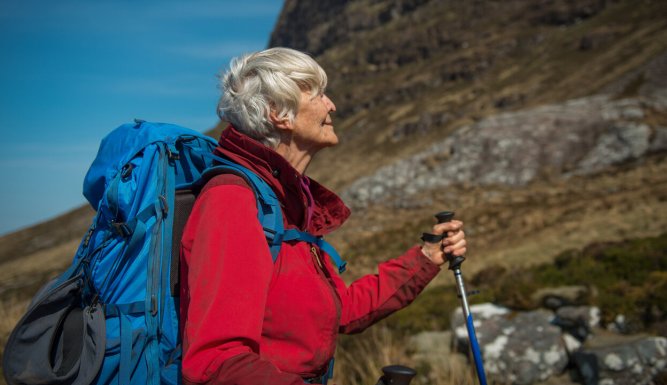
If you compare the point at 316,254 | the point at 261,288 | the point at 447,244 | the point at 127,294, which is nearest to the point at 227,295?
the point at 261,288

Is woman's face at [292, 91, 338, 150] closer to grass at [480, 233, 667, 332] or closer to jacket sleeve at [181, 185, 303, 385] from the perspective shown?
jacket sleeve at [181, 185, 303, 385]

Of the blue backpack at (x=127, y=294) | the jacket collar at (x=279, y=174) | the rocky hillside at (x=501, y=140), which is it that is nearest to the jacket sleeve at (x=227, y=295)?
the blue backpack at (x=127, y=294)

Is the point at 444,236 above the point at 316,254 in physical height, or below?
above

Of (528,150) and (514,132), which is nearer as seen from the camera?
(528,150)

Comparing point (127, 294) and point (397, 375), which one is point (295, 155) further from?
point (397, 375)

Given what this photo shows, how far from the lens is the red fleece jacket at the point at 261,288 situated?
53.1 inches

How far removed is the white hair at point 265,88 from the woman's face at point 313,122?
1.6 inches

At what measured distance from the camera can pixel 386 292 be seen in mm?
2344

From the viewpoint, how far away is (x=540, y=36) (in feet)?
199

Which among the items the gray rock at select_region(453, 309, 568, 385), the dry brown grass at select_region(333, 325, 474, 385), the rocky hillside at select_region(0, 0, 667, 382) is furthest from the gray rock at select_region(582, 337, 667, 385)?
the rocky hillside at select_region(0, 0, 667, 382)

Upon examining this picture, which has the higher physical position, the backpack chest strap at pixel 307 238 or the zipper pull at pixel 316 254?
the backpack chest strap at pixel 307 238

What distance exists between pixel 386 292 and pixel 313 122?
885mm

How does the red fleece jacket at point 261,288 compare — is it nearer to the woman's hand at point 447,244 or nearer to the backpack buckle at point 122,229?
the woman's hand at point 447,244

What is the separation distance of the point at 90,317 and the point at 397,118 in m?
61.1
